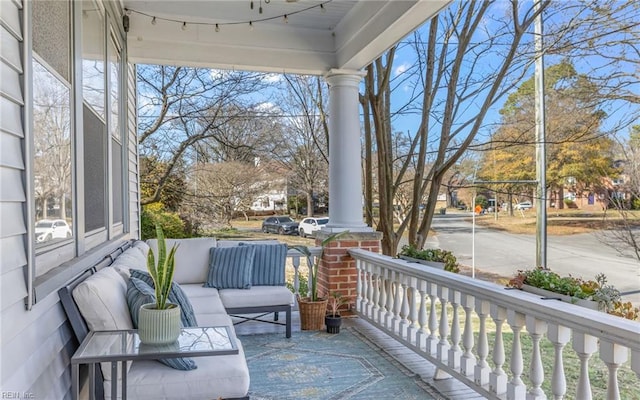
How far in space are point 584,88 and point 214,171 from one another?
5.27m

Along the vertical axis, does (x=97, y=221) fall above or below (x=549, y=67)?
below

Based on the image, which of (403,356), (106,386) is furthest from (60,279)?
(403,356)

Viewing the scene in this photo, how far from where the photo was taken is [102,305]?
1893mm

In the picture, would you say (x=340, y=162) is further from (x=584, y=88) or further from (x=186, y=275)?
(x=584, y=88)

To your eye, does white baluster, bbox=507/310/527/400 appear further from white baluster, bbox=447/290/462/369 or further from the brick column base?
the brick column base

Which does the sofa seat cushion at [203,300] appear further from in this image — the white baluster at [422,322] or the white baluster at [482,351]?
the white baluster at [482,351]

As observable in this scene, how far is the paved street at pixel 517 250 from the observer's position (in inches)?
201

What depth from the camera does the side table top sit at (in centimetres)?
163

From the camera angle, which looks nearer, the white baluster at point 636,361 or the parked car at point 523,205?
the white baluster at point 636,361

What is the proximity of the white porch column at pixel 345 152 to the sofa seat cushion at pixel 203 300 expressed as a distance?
55.9 inches

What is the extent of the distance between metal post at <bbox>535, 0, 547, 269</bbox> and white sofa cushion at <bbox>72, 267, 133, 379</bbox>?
533 centimetres

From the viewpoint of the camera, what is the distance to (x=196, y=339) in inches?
73.9

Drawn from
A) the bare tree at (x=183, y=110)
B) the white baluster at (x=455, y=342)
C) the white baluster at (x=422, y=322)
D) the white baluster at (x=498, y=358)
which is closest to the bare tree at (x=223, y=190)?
the bare tree at (x=183, y=110)

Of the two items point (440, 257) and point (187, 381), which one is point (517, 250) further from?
point (187, 381)
